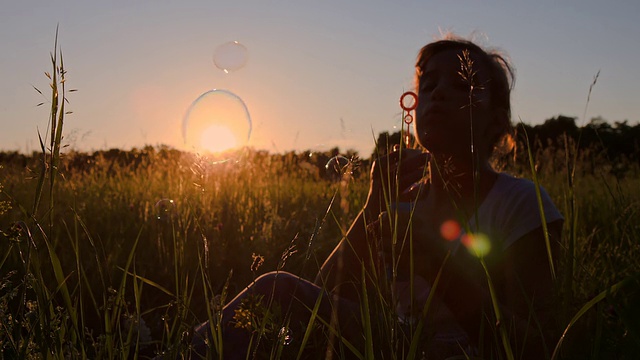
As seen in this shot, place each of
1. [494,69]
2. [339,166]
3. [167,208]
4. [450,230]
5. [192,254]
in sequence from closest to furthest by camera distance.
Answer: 1. [339,166]
2. [167,208]
3. [450,230]
4. [494,69]
5. [192,254]

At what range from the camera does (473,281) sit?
1888mm

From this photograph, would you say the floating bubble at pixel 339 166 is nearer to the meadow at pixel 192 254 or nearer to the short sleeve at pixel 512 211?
the meadow at pixel 192 254

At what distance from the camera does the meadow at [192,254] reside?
1.04 metres

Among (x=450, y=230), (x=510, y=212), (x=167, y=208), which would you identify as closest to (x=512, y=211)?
(x=510, y=212)

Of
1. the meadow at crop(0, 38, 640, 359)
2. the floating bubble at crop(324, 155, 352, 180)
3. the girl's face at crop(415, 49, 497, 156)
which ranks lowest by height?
the meadow at crop(0, 38, 640, 359)

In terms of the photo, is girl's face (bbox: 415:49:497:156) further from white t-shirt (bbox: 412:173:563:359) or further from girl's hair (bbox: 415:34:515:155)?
white t-shirt (bbox: 412:173:563:359)

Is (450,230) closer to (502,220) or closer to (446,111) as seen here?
(502,220)

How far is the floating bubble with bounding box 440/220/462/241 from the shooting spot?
8.48ft

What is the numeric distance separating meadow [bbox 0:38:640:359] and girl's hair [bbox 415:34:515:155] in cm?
31

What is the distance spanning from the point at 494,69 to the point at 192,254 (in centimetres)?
220

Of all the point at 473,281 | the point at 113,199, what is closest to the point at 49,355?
the point at 473,281

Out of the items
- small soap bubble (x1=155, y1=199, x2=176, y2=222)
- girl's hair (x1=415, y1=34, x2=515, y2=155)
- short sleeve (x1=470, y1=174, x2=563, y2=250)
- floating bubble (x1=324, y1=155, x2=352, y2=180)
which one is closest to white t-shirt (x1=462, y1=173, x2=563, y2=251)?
short sleeve (x1=470, y1=174, x2=563, y2=250)

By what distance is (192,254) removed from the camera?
3.80m

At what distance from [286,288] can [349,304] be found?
265 mm
